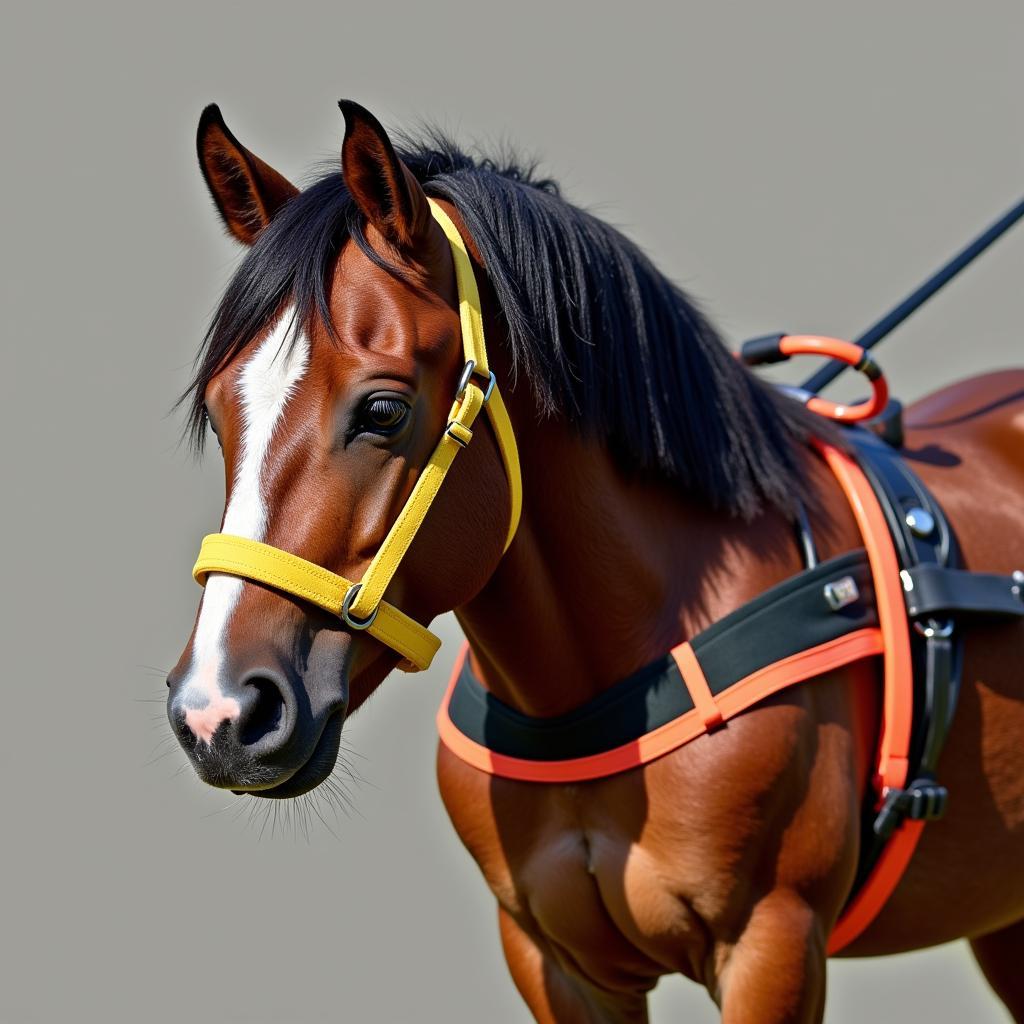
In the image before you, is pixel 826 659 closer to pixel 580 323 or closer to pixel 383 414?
pixel 580 323

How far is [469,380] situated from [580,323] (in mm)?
307

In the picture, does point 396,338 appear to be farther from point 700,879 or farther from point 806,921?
point 806,921

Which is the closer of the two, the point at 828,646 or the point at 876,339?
the point at 828,646

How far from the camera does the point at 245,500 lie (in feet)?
6.69

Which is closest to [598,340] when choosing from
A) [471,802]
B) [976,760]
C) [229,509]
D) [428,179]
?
[428,179]

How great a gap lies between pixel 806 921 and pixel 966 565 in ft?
2.86

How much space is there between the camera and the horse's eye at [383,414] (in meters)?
2.09

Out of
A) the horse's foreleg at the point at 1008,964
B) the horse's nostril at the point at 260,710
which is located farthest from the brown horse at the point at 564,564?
the horse's foreleg at the point at 1008,964

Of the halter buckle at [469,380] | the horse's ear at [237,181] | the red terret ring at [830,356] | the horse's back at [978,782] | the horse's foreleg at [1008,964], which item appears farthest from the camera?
the horse's foreleg at [1008,964]

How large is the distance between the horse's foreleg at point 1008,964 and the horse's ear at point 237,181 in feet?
8.84

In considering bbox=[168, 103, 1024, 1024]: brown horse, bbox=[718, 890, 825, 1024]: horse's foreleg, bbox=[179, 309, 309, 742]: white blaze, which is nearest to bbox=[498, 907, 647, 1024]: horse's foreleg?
bbox=[168, 103, 1024, 1024]: brown horse

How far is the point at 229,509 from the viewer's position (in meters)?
2.05

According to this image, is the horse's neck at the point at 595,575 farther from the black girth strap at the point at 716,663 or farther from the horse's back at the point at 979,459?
the horse's back at the point at 979,459

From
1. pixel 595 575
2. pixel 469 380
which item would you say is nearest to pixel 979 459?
pixel 595 575
